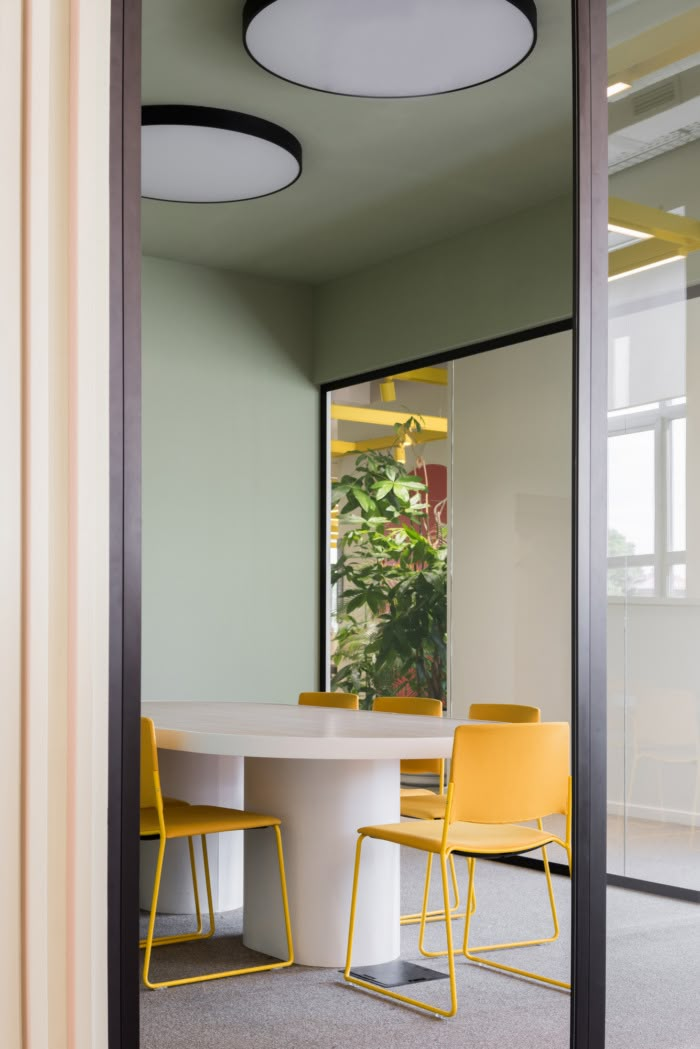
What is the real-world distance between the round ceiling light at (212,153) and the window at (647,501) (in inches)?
126

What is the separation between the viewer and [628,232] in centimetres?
268

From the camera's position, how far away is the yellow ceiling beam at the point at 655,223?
266cm

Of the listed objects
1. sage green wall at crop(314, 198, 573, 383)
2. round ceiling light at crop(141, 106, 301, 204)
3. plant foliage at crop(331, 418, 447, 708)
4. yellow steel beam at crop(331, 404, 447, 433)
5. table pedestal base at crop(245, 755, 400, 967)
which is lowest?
table pedestal base at crop(245, 755, 400, 967)

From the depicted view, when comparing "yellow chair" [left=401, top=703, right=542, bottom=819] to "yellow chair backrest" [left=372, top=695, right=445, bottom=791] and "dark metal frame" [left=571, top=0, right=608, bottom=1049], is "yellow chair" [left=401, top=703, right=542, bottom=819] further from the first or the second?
"dark metal frame" [left=571, top=0, right=608, bottom=1049]

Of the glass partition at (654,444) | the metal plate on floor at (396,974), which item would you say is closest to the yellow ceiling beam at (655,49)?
the glass partition at (654,444)

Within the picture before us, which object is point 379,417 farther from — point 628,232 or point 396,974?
point 628,232

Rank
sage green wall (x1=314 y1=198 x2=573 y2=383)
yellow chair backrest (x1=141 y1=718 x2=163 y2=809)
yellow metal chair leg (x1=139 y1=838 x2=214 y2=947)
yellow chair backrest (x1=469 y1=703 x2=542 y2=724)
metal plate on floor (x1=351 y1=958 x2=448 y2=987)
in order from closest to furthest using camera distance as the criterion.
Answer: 1. yellow chair backrest (x1=141 y1=718 x2=163 y2=809)
2. metal plate on floor (x1=351 y1=958 x2=448 y2=987)
3. yellow metal chair leg (x1=139 y1=838 x2=214 y2=947)
4. yellow chair backrest (x1=469 y1=703 x2=542 y2=724)
5. sage green wall (x1=314 y1=198 x2=573 y2=383)

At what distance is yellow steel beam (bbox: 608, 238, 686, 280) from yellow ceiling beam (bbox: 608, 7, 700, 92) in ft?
1.15

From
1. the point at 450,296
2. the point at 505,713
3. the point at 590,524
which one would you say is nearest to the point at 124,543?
the point at 590,524

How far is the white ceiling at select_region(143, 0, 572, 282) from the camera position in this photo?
493 centimetres

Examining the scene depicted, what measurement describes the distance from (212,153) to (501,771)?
3189mm

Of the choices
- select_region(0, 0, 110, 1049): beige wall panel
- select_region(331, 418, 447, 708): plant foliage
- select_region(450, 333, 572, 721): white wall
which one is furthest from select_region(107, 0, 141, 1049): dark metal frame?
select_region(331, 418, 447, 708): plant foliage

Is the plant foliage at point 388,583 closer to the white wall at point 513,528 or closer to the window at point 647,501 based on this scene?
the white wall at point 513,528

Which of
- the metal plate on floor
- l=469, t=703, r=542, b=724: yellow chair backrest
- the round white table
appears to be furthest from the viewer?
l=469, t=703, r=542, b=724: yellow chair backrest
